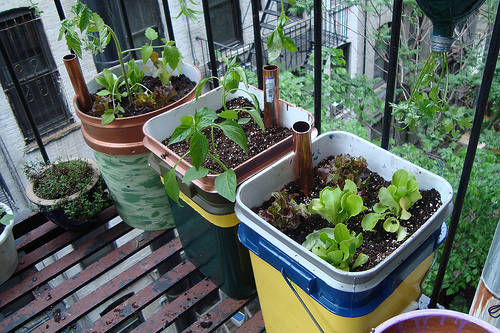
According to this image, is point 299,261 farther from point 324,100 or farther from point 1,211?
point 324,100

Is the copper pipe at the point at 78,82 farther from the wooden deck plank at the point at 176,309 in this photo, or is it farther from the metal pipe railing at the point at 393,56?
the metal pipe railing at the point at 393,56

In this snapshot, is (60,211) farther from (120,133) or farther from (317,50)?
(317,50)

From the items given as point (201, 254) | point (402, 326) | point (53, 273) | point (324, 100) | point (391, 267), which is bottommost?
point (324, 100)

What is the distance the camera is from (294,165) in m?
0.98

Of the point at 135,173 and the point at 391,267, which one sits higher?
the point at 391,267

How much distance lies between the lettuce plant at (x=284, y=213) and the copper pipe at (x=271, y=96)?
0.30 metres

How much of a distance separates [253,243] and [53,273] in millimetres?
788

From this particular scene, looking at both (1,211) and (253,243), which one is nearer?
(253,243)

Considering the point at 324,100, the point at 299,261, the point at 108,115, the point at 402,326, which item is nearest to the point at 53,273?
the point at 108,115

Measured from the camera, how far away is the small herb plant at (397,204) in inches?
31.8

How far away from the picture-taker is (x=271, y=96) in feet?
3.52

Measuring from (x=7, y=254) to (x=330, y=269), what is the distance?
1.07 meters

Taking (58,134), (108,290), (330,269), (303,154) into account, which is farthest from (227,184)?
(58,134)

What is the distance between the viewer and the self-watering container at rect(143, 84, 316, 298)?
3.23 ft
